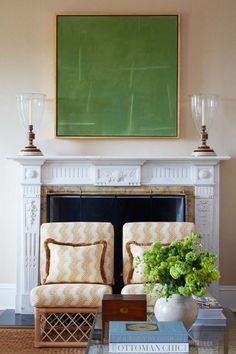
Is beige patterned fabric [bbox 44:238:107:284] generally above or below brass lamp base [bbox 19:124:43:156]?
below

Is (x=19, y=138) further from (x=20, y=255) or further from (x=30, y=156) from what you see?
Answer: (x=20, y=255)

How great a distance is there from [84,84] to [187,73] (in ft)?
2.95

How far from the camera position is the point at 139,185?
5199 millimetres

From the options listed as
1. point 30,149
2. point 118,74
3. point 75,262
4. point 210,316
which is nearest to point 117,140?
point 118,74

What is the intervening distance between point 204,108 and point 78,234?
1517mm

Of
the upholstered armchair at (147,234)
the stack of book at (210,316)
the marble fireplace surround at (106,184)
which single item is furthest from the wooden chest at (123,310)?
the marble fireplace surround at (106,184)

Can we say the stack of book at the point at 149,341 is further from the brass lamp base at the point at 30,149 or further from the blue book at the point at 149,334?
the brass lamp base at the point at 30,149

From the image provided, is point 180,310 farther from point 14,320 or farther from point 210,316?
point 14,320

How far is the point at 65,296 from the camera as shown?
418 centimetres

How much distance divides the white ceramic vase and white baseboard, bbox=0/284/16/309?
2.66 metres

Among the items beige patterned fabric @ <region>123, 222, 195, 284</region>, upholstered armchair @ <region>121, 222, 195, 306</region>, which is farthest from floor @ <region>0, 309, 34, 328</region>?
beige patterned fabric @ <region>123, 222, 195, 284</region>

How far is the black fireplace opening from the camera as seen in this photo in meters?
5.23

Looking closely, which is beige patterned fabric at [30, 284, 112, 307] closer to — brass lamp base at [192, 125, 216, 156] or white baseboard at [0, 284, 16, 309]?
white baseboard at [0, 284, 16, 309]

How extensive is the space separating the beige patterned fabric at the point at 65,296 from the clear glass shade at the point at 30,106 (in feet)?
5.33
